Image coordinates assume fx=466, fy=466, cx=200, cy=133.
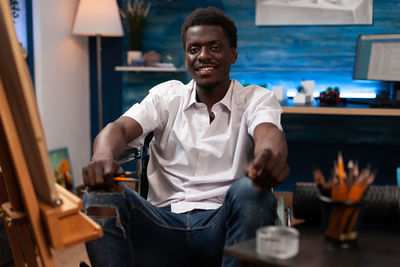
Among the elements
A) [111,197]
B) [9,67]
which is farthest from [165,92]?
[9,67]

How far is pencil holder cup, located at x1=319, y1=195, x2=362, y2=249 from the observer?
0.97m

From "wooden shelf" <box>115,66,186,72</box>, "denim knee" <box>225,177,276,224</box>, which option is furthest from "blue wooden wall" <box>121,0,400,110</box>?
"denim knee" <box>225,177,276,224</box>

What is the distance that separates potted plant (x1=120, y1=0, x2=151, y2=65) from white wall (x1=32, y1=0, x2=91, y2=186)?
0.43 metres

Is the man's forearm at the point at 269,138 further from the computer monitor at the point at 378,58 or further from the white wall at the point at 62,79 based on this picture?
the white wall at the point at 62,79

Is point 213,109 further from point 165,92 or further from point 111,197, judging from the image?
point 111,197

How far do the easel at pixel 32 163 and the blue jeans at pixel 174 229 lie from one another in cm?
31

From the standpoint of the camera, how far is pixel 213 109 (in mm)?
1806

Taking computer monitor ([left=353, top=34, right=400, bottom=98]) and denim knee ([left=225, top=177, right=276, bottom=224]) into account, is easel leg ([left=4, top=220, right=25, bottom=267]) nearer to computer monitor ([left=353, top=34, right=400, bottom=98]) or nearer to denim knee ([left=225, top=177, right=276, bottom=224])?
denim knee ([left=225, top=177, right=276, bottom=224])

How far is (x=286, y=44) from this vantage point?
12.1ft

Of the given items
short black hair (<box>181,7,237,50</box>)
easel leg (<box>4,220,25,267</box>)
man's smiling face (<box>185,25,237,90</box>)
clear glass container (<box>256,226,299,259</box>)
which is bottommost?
easel leg (<box>4,220,25,267</box>)

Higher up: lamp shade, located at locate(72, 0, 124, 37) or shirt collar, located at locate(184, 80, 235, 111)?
lamp shade, located at locate(72, 0, 124, 37)

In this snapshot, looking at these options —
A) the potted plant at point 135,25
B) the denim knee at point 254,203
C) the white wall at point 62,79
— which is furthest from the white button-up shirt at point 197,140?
the potted plant at point 135,25

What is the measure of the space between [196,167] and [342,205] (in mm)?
823

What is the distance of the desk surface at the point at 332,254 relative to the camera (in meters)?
0.93
